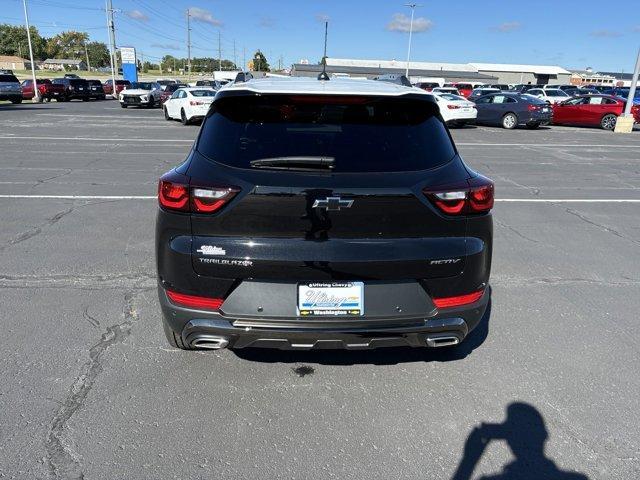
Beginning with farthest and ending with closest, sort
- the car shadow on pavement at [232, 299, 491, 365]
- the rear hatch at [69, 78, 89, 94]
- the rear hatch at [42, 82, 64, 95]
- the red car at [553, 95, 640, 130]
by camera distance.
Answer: the rear hatch at [69, 78, 89, 94] < the rear hatch at [42, 82, 64, 95] < the red car at [553, 95, 640, 130] < the car shadow on pavement at [232, 299, 491, 365]

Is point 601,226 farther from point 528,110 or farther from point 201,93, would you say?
point 201,93

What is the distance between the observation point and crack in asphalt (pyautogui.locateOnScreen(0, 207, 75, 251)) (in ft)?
18.1

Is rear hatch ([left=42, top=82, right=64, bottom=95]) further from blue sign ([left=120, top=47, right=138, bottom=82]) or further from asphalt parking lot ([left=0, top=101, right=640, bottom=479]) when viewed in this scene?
asphalt parking lot ([left=0, top=101, right=640, bottom=479])

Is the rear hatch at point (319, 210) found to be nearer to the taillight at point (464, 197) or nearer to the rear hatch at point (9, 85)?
the taillight at point (464, 197)

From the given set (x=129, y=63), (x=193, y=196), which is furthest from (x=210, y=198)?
(x=129, y=63)

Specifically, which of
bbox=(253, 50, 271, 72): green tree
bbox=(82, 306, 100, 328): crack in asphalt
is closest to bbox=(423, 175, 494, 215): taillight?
bbox=(82, 306, 100, 328): crack in asphalt

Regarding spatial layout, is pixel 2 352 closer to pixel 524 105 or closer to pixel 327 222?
pixel 327 222

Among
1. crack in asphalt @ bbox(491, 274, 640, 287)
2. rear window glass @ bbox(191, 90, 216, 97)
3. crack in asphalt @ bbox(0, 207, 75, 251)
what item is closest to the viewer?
crack in asphalt @ bbox(491, 274, 640, 287)

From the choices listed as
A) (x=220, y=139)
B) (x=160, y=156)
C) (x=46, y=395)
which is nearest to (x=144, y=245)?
(x=46, y=395)

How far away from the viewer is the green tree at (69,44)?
14462 centimetres

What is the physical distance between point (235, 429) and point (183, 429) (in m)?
0.29

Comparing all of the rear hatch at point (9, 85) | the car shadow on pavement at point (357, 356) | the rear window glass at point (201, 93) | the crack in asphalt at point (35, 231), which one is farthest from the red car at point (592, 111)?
the rear hatch at point (9, 85)

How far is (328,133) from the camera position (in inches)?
108

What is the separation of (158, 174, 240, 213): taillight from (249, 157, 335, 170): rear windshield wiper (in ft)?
0.70
